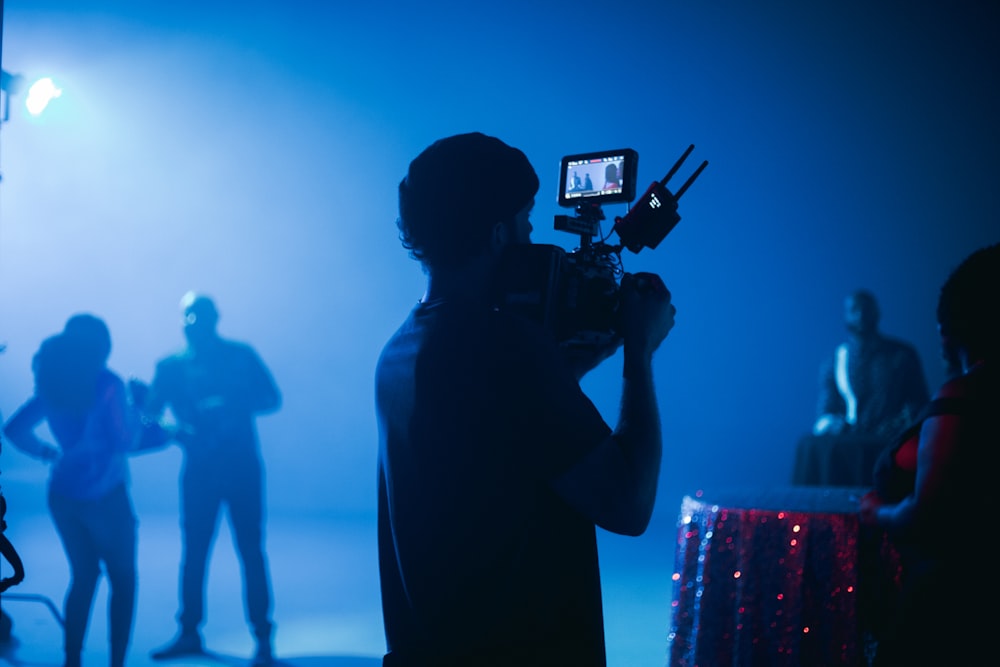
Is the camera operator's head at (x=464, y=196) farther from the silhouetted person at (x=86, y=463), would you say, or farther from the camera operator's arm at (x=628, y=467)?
the silhouetted person at (x=86, y=463)

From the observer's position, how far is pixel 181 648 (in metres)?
3.35

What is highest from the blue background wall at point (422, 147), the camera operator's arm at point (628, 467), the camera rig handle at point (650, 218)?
the blue background wall at point (422, 147)

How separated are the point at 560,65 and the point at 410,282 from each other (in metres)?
2.23

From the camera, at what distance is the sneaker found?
10.9 feet

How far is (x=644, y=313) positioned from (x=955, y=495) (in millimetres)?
709

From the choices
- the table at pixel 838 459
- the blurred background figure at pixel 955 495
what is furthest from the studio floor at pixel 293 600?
the blurred background figure at pixel 955 495

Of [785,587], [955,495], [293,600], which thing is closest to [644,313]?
[955,495]

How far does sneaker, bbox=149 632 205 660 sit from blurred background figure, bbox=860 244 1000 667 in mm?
2772

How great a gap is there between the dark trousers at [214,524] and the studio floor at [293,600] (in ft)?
0.73

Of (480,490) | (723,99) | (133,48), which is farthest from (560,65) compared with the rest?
(480,490)

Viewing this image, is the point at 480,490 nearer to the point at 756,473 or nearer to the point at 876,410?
the point at 876,410

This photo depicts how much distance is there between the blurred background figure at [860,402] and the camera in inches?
134

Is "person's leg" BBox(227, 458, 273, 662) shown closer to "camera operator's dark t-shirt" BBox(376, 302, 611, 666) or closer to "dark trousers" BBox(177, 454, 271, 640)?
"dark trousers" BBox(177, 454, 271, 640)

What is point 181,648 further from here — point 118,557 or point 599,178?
point 599,178
